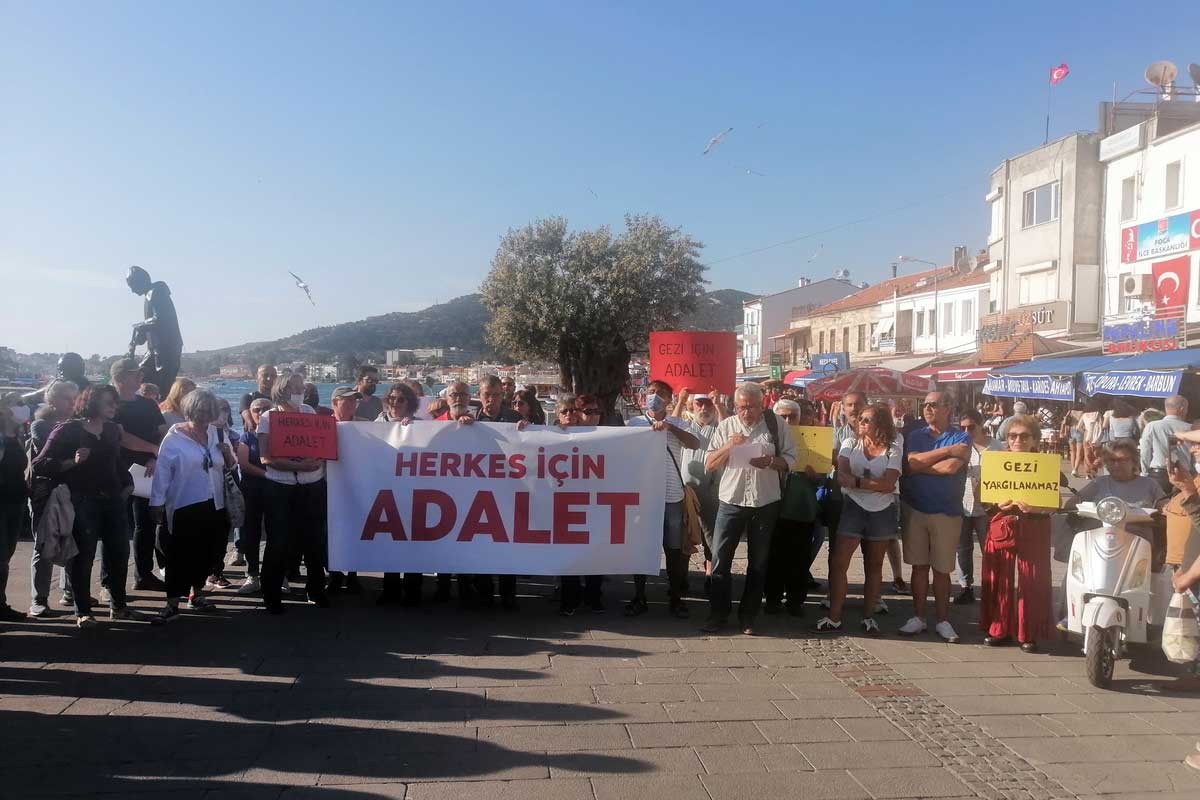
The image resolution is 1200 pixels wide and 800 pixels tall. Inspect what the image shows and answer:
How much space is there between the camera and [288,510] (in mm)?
7035

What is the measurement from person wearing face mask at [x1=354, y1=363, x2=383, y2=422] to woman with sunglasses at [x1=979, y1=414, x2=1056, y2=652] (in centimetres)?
626

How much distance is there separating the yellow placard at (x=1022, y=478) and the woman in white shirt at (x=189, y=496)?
19.1 feet

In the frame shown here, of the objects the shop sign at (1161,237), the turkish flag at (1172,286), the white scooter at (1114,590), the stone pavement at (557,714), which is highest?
the shop sign at (1161,237)

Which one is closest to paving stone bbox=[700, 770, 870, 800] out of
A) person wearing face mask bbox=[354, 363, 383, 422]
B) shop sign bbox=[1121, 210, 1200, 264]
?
person wearing face mask bbox=[354, 363, 383, 422]

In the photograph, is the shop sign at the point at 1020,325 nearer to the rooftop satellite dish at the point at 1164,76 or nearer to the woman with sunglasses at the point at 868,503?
the rooftop satellite dish at the point at 1164,76

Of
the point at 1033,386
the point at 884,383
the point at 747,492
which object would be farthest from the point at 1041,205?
the point at 747,492

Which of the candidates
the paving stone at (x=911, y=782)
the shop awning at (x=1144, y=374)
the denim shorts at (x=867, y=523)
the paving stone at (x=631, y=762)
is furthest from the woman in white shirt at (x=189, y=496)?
the shop awning at (x=1144, y=374)

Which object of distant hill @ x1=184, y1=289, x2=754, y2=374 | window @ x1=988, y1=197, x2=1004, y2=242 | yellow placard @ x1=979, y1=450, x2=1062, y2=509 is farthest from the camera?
window @ x1=988, y1=197, x2=1004, y2=242

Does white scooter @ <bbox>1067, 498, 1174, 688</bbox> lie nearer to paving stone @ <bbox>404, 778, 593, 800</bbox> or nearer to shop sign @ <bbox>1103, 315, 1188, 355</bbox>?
paving stone @ <bbox>404, 778, 593, 800</bbox>

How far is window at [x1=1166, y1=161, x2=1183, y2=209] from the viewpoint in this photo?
81.8ft

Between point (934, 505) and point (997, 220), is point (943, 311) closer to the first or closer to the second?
point (997, 220)

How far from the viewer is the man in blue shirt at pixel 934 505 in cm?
654

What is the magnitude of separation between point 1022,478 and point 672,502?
2.61 metres

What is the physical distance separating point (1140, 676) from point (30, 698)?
22.3ft
